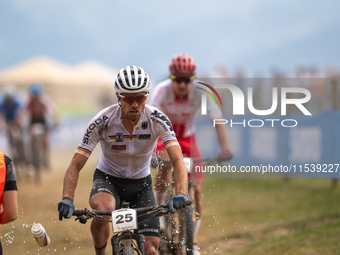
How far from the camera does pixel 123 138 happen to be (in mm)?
4641

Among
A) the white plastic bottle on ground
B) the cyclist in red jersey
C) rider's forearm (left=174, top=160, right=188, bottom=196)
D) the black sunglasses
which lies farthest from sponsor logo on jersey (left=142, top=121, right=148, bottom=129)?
the black sunglasses

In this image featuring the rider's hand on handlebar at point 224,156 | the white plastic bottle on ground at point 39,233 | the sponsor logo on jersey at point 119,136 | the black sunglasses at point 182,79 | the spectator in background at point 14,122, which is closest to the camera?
the white plastic bottle on ground at point 39,233

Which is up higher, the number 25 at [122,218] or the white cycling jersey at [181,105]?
the white cycling jersey at [181,105]

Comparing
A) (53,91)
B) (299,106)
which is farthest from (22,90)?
(299,106)

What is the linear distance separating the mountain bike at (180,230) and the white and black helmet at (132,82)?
180 cm

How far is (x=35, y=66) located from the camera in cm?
3547

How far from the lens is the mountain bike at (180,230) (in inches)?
222

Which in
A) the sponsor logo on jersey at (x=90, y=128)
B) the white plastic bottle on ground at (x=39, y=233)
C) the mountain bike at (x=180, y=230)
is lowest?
the mountain bike at (x=180, y=230)

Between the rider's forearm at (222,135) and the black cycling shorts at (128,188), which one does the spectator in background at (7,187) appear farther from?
the rider's forearm at (222,135)

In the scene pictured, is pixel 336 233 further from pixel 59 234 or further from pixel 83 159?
pixel 83 159

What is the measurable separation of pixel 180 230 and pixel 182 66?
230cm

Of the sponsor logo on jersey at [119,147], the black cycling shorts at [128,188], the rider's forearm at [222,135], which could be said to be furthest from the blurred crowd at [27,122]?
the sponsor logo on jersey at [119,147]

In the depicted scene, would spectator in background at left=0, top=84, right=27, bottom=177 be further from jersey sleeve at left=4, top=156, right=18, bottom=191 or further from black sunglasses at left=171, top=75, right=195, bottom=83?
jersey sleeve at left=4, top=156, right=18, bottom=191

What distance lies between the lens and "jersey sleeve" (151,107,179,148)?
4.54 metres
